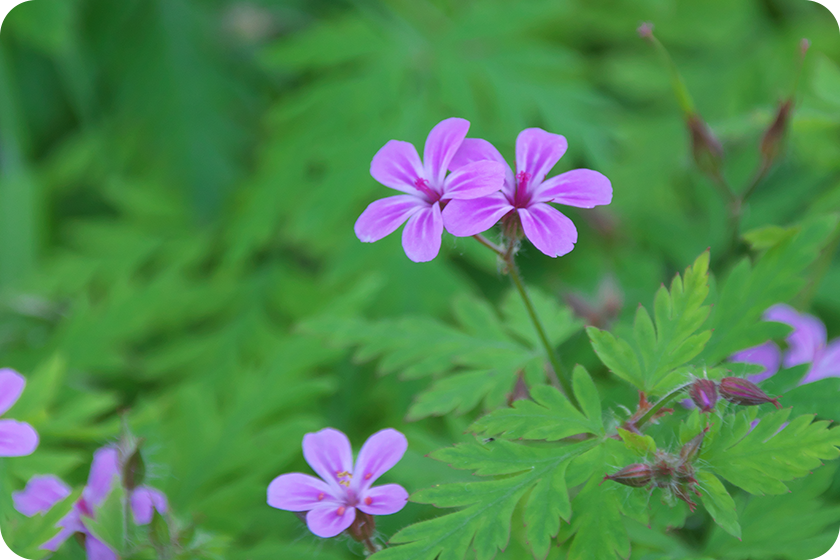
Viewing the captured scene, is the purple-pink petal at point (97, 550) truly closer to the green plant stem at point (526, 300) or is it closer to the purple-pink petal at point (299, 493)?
the purple-pink petal at point (299, 493)

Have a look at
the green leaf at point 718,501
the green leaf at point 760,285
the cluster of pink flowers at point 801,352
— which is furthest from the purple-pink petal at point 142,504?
the cluster of pink flowers at point 801,352

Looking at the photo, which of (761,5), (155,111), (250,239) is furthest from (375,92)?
(761,5)

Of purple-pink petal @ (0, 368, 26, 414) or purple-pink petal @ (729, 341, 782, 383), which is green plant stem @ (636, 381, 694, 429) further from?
purple-pink petal @ (0, 368, 26, 414)

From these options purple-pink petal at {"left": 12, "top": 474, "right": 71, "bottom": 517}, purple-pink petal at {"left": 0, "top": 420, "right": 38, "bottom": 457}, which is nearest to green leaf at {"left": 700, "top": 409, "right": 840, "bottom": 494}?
purple-pink petal at {"left": 0, "top": 420, "right": 38, "bottom": 457}

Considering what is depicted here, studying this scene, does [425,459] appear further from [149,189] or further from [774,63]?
[774,63]

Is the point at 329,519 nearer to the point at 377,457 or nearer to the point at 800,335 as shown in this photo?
the point at 377,457

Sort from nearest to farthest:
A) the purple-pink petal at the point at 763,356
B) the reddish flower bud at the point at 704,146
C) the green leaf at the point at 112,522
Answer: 1. the green leaf at the point at 112,522
2. the purple-pink petal at the point at 763,356
3. the reddish flower bud at the point at 704,146

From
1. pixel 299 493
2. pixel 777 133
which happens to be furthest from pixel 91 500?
pixel 777 133
